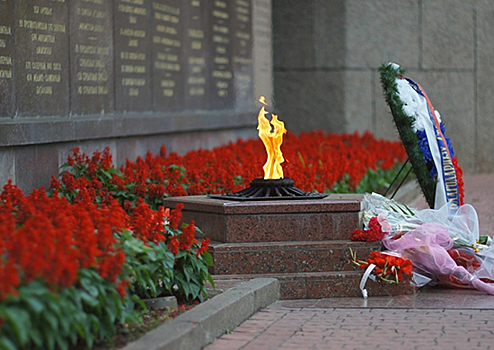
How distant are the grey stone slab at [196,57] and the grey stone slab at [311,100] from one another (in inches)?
165

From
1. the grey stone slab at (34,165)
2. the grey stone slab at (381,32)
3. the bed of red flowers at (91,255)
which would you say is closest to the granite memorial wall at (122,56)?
the grey stone slab at (34,165)

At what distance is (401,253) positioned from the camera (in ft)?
23.6

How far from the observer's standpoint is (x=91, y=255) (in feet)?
14.5

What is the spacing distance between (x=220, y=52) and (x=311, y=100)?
3.88m

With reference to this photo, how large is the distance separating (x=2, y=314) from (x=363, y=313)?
3042 millimetres

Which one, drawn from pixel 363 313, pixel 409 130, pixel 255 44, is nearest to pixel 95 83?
pixel 409 130

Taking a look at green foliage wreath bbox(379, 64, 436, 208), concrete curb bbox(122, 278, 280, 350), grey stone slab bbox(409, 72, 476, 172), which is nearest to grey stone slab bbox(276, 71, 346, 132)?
grey stone slab bbox(409, 72, 476, 172)

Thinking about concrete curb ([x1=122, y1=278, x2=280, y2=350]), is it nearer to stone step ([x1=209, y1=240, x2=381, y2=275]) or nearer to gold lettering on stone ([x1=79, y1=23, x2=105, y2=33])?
stone step ([x1=209, y1=240, x2=381, y2=275])

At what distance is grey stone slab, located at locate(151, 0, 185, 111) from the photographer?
38.0 feet

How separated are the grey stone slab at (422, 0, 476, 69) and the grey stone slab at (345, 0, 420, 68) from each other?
0.20 metres

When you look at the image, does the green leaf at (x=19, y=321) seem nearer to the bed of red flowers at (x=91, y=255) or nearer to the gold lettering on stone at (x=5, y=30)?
the bed of red flowers at (x=91, y=255)

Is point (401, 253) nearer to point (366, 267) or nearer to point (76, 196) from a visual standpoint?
point (366, 267)

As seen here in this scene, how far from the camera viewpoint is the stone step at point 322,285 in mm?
6824

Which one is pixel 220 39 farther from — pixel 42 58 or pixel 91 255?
pixel 91 255
